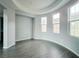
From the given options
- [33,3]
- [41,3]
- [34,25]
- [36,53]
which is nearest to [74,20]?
[36,53]

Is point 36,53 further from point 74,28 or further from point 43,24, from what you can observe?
point 43,24

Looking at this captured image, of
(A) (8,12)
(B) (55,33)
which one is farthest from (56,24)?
(A) (8,12)

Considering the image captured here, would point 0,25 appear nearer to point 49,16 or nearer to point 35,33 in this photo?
point 35,33

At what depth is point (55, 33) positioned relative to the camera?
6.00 meters

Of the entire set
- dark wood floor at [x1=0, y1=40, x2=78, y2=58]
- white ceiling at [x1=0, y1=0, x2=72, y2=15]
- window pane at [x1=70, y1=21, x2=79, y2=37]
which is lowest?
dark wood floor at [x1=0, y1=40, x2=78, y2=58]

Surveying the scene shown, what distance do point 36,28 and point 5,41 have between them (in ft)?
14.2

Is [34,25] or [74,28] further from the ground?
[34,25]

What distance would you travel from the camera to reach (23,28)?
753 centimetres

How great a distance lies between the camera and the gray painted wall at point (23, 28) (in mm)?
6865

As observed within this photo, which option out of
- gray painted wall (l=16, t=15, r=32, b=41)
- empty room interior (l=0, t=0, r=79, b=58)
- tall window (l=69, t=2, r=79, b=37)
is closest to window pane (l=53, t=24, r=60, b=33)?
empty room interior (l=0, t=0, r=79, b=58)

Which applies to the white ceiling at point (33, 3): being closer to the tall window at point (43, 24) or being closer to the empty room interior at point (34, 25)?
the empty room interior at point (34, 25)

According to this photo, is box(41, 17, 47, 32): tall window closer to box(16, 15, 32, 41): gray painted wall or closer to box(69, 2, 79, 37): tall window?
box(16, 15, 32, 41): gray painted wall

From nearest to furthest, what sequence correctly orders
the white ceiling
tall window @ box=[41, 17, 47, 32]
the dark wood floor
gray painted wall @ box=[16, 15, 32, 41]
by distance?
the dark wood floor → the white ceiling → gray painted wall @ box=[16, 15, 32, 41] → tall window @ box=[41, 17, 47, 32]

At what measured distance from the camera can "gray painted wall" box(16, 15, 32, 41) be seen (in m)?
6.86
